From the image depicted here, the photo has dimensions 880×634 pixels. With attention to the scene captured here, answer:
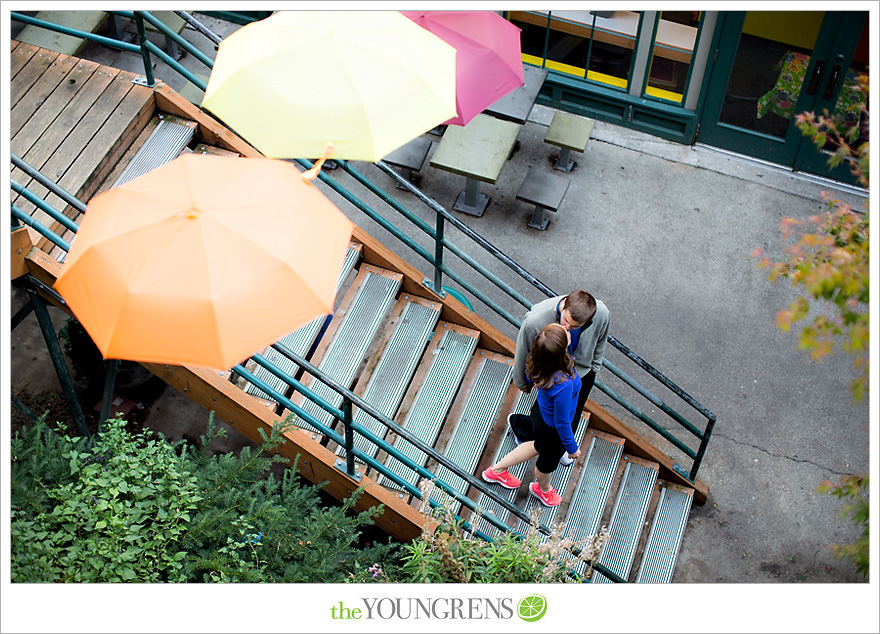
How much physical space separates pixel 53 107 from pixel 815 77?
6.72 metres

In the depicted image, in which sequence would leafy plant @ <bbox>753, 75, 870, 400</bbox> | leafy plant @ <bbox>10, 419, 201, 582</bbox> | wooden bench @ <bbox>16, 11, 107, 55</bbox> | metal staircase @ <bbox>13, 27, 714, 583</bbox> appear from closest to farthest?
leafy plant @ <bbox>753, 75, 870, 400</bbox> < leafy plant @ <bbox>10, 419, 201, 582</bbox> < metal staircase @ <bbox>13, 27, 714, 583</bbox> < wooden bench @ <bbox>16, 11, 107, 55</bbox>

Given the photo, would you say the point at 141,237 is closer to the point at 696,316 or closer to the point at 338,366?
the point at 338,366

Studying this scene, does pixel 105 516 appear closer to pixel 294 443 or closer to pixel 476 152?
pixel 294 443

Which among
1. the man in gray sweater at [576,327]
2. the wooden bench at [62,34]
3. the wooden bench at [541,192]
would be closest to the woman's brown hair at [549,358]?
the man in gray sweater at [576,327]

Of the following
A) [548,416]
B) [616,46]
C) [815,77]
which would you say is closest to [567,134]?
[616,46]

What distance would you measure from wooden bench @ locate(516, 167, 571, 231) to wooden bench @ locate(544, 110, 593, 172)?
0.34 metres

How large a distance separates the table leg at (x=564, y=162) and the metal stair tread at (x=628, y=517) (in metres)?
3.43

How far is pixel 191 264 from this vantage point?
406 cm

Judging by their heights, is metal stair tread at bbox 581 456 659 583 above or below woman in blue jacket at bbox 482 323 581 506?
below

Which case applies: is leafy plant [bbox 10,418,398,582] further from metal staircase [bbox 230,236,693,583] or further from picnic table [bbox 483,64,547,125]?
picnic table [bbox 483,64,547,125]

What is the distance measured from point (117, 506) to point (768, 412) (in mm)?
5131

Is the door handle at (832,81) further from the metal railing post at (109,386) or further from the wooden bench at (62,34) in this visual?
the wooden bench at (62,34)

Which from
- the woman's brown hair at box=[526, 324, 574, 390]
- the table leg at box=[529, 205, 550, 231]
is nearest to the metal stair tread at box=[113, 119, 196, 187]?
the woman's brown hair at box=[526, 324, 574, 390]

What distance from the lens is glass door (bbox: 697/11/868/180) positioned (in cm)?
777
